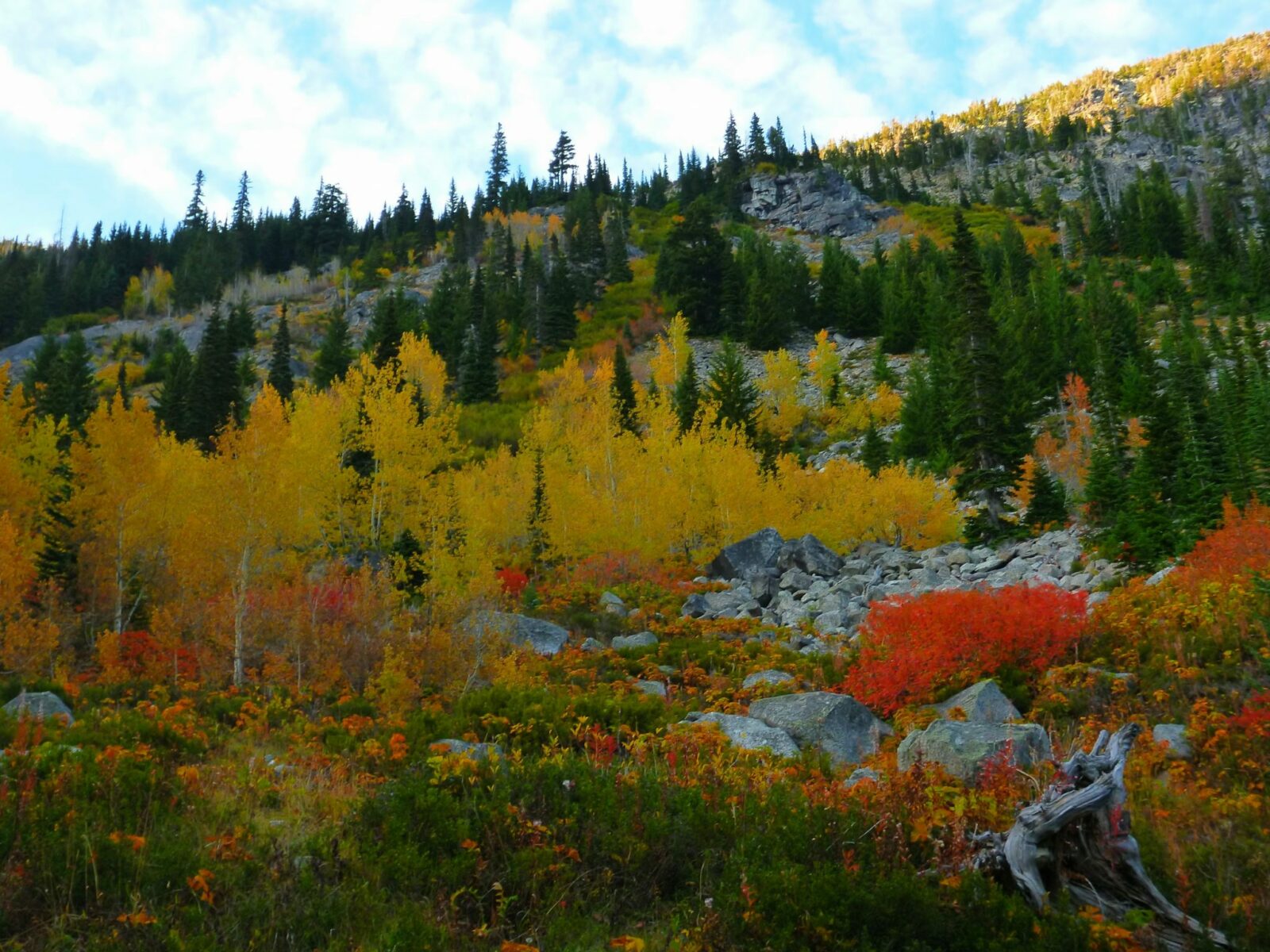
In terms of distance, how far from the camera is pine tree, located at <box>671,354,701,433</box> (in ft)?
148

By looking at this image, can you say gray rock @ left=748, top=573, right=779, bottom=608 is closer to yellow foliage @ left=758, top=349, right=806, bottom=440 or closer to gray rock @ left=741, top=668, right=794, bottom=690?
gray rock @ left=741, top=668, right=794, bottom=690

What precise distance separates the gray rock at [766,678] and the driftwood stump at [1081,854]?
750 cm

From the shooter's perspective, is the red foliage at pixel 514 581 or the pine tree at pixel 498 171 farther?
the pine tree at pixel 498 171

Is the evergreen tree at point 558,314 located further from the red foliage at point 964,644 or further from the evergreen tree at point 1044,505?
the red foliage at point 964,644

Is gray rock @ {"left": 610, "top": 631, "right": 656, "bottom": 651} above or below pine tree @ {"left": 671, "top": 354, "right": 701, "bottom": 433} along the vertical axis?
below

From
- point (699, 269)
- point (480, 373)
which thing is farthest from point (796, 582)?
point (699, 269)

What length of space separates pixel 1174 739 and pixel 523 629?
12880 millimetres

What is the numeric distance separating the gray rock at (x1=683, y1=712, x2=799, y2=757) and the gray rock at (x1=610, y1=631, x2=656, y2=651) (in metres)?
7.19

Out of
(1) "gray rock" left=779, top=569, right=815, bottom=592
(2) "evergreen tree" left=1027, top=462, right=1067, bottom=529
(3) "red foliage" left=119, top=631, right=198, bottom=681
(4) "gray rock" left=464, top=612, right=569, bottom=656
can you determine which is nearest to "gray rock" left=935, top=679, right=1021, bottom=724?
(4) "gray rock" left=464, top=612, right=569, bottom=656

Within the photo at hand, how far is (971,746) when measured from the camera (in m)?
7.05

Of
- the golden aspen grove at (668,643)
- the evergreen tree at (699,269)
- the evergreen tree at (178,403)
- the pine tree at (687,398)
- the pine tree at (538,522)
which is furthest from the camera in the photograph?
the evergreen tree at (699,269)

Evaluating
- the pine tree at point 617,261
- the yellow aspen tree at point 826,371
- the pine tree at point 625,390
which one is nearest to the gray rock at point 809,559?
the pine tree at point 625,390

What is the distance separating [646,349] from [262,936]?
60.8 m

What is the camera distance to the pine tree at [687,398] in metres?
45.1
